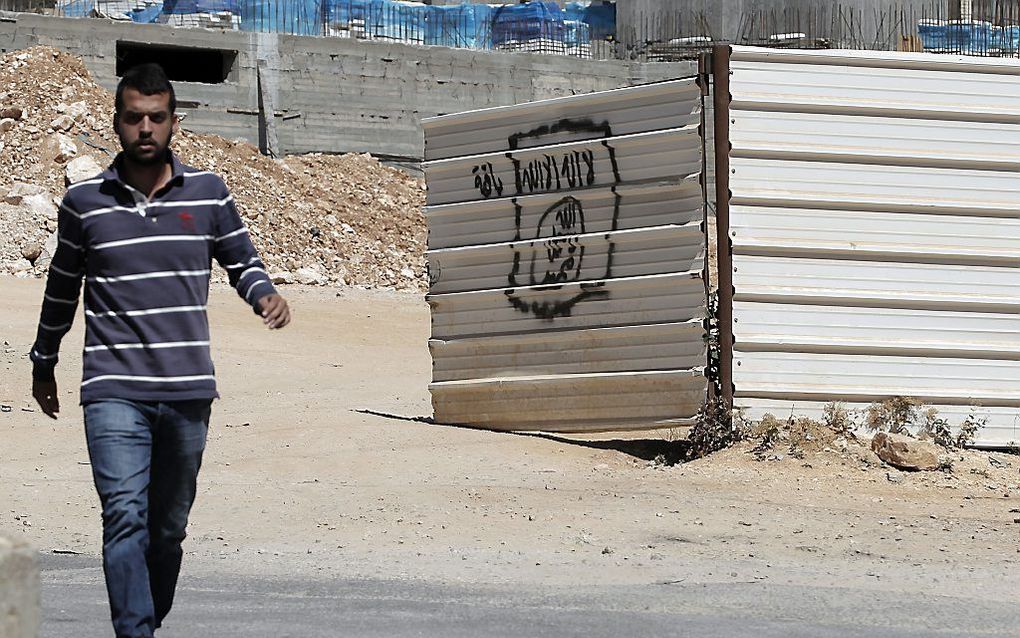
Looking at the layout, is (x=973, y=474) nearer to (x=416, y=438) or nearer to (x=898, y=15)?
(x=416, y=438)

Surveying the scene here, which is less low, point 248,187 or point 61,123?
point 61,123

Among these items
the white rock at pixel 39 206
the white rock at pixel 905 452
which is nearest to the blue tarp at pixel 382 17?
the white rock at pixel 39 206

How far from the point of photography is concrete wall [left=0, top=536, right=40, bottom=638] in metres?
3.17

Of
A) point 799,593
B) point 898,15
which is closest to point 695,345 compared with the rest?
point 799,593

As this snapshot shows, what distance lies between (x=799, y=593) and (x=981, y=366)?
3.76 metres

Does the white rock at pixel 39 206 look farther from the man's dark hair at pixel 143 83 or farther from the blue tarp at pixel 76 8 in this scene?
the man's dark hair at pixel 143 83

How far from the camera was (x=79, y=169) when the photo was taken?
81.5 feet

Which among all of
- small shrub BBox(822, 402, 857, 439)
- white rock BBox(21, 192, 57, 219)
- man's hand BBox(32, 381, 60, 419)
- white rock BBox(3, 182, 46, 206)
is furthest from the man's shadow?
white rock BBox(3, 182, 46, 206)

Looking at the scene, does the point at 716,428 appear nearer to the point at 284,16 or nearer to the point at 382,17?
the point at 284,16

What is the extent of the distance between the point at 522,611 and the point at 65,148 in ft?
70.1

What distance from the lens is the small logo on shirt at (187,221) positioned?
4633 mm

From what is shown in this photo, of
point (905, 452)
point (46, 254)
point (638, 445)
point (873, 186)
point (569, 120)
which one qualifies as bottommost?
point (638, 445)

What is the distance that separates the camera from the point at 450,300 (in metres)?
10.5

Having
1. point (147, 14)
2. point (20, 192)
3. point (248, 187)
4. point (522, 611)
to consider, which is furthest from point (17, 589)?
point (147, 14)
